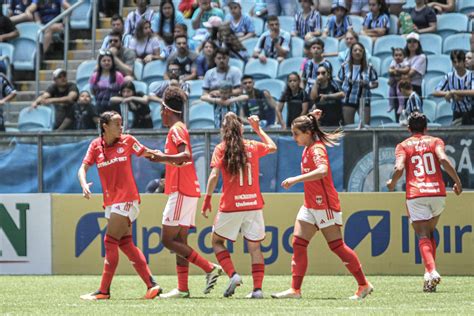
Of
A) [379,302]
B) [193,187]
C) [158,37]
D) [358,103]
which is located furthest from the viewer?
[158,37]

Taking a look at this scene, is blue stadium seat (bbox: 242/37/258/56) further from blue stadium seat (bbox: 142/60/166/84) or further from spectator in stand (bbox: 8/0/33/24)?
spectator in stand (bbox: 8/0/33/24)

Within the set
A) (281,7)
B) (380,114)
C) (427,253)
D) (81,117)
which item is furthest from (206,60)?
(427,253)

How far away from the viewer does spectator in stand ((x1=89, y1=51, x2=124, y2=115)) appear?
19078mm

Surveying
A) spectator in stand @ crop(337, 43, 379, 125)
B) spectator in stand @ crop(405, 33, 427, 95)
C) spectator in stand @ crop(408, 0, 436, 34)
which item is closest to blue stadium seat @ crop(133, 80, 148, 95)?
spectator in stand @ crop(337, 43, 379, 125)

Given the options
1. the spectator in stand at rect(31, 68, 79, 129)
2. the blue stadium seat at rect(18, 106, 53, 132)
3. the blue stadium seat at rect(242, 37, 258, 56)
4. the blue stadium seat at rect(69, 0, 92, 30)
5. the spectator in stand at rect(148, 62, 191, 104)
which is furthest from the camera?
the blue stadium seat at rect(69, 0, 92, 30)

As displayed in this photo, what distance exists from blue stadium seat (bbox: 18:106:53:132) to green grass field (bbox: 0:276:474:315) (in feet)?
9.25

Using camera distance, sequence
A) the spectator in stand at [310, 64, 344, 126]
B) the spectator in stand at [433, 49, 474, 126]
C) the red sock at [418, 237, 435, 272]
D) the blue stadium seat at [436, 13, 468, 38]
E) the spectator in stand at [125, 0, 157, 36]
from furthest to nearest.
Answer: the spectator in stand at [125, 0, 157, 36], the blue stadium seat at [436, 13, 468, 38], the spectator in stand at [310, 64, 344, 126], the spectator in stand at [433, 49, 474, 126], the red sock at [418, 237, 435, 272]

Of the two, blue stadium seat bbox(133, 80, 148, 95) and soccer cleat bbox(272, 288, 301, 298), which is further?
blue stadium seat bbox(133, 80, 148, 95)

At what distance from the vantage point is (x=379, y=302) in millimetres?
11797

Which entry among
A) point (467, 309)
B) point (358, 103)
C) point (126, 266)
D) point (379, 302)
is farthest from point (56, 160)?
point (467, 309)

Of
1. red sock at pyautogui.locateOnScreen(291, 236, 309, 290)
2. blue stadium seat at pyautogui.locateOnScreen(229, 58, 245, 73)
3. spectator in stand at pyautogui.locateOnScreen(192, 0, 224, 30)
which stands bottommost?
red sock at pyautogui.locateOnScreen(291, 236, 309, 290)

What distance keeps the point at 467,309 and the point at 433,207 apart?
3.05 m

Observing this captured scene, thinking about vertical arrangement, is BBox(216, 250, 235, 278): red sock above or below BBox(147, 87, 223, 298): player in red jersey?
below

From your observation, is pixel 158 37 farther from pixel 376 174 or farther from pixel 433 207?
pixel 433 207
